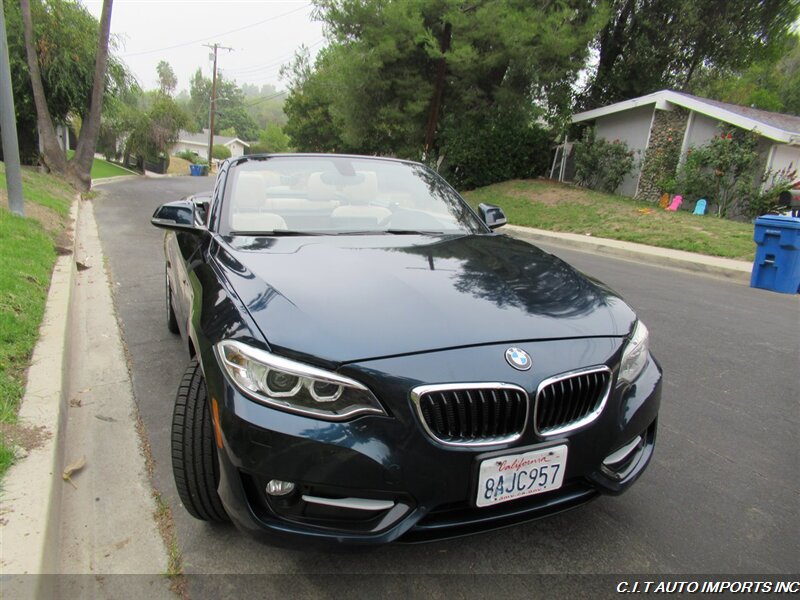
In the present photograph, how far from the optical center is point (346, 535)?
1.68 m

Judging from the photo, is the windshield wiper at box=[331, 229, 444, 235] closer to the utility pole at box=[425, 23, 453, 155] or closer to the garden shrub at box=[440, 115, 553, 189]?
the utility pole at box=[425, 23, 453, 155]

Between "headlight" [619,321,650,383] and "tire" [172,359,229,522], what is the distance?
155 cm

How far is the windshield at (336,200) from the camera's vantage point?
3006mm

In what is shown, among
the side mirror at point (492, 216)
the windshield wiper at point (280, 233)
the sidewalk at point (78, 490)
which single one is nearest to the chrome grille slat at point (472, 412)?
the sidewalk at point (78, 490)

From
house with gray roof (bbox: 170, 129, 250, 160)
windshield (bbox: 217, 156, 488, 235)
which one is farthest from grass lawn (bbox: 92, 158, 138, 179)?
house with gray roof (bbox: 170, 129, 250, 160)

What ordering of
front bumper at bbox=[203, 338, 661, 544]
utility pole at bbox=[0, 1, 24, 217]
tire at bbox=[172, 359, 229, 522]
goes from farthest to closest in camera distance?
utility pole at bbox=[0, 1, 24, 217] → tire at bbox=[172, 359, 229, 522] → front bumper at bbox=[203, 338, 661, 544]

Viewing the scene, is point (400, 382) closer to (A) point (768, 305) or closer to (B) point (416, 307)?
(B) point (416, 307)

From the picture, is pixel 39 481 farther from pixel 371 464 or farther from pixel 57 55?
pixel 57 55

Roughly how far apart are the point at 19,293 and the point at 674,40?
83.6 ft

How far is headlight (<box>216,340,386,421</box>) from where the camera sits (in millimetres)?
1668

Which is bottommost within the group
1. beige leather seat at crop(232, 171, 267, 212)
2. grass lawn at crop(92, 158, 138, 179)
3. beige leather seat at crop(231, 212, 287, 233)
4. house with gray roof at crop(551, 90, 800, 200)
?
grass lawn at crop(92, 158, 138, 179)

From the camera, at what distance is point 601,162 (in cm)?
1916

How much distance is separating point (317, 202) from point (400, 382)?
6.07ft

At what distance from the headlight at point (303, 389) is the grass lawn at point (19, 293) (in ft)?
4.40
